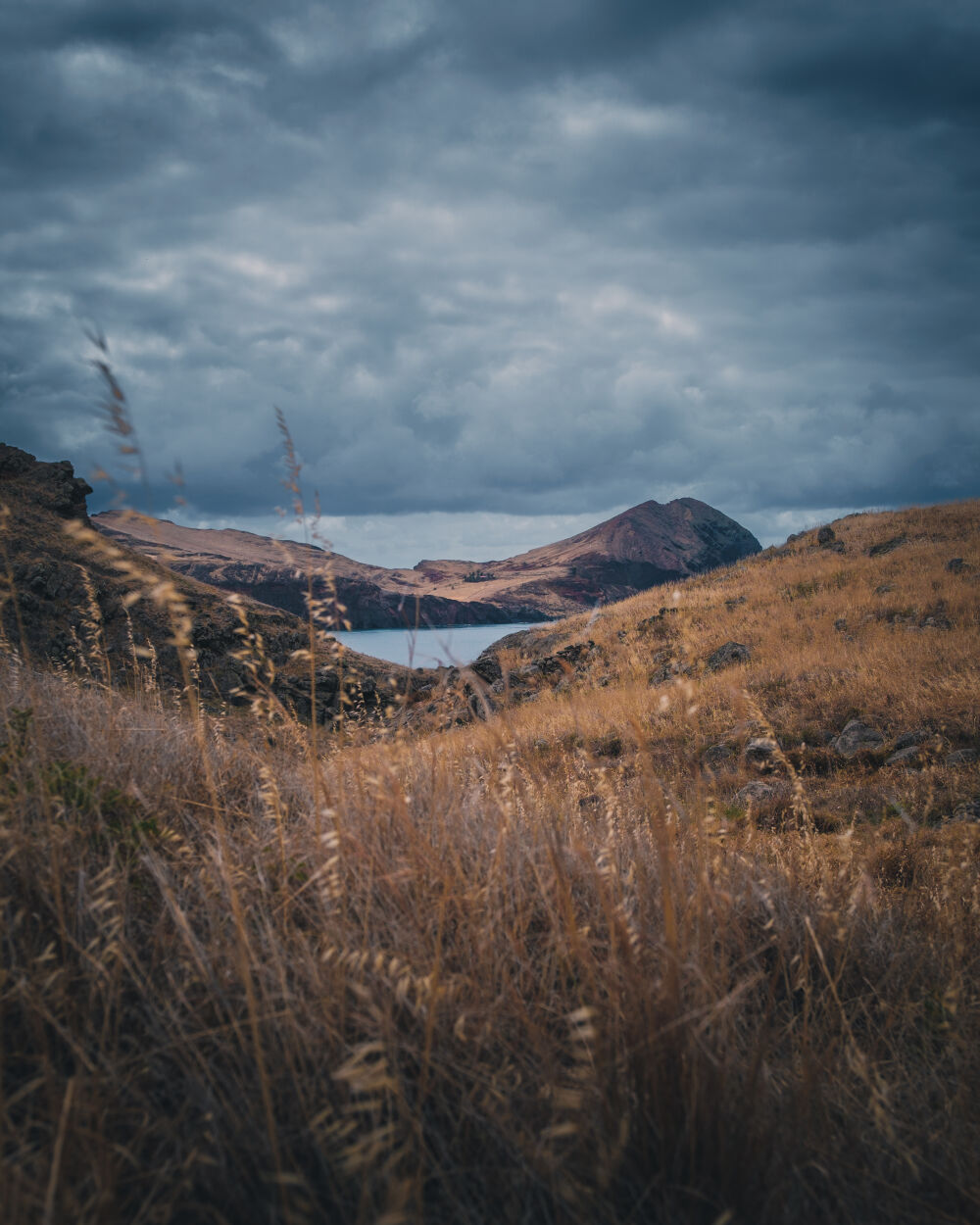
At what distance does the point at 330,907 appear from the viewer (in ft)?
6.61

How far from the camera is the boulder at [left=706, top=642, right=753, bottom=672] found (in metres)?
14.2

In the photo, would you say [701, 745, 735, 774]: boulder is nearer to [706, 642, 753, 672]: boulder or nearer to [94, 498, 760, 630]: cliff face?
[706, 642, 753, 672]: boulder

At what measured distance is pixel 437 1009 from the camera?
66.8 inches

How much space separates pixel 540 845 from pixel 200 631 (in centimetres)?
1718

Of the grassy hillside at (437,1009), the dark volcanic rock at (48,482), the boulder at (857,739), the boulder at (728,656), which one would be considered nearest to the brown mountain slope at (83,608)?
the dark volcanic rock at (48,482)

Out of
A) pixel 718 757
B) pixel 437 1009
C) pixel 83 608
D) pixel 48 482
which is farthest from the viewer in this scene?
pixel 48 482

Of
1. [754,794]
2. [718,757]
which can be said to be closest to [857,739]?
[718,757]

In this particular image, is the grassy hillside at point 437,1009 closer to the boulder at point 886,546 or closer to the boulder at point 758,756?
the boulder at point 758,756

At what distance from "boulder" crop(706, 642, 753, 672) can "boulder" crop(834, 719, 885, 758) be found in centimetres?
567

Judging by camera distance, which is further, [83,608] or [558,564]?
[558,564]

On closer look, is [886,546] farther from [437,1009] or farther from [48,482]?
[48,482]

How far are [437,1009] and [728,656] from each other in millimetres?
14253

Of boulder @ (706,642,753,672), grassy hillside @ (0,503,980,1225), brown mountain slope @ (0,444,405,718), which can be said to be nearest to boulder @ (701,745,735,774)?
grassy hillside @ (0,503,980,1225)

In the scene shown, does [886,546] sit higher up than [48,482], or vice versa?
[48,482]
